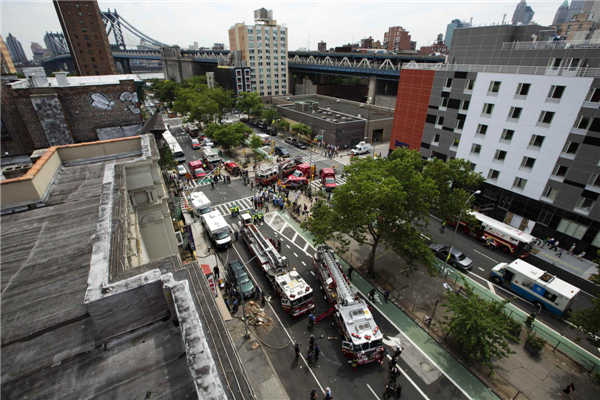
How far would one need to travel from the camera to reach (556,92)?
28.9m

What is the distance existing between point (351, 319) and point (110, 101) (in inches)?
1131

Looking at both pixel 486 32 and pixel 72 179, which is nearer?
pixel 72 179

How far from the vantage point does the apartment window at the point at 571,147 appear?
28.4m

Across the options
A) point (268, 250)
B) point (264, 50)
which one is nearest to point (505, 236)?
Result: point (268, 250)

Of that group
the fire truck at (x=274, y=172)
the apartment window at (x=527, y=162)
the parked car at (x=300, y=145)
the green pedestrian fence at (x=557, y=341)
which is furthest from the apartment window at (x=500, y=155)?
Answer: the parked car at (x=300, y=145)

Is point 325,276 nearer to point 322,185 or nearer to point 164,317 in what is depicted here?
point 164,317

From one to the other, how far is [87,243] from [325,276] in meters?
17.7

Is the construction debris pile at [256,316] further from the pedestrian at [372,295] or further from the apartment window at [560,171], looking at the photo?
the apartment window at [560,171]

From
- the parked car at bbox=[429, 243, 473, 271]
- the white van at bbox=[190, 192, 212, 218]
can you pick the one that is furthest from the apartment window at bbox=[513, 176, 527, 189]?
the white van at bbox=[190, 192, 212, 218]

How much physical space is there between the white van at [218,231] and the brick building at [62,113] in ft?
39.8

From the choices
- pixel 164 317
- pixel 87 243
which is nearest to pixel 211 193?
pixel 87 243

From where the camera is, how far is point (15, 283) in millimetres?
8781

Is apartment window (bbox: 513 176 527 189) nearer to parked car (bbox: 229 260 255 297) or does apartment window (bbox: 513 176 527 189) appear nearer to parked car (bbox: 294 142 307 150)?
parked car (bbox: 229 260 255 297)

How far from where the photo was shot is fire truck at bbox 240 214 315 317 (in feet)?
72.2
